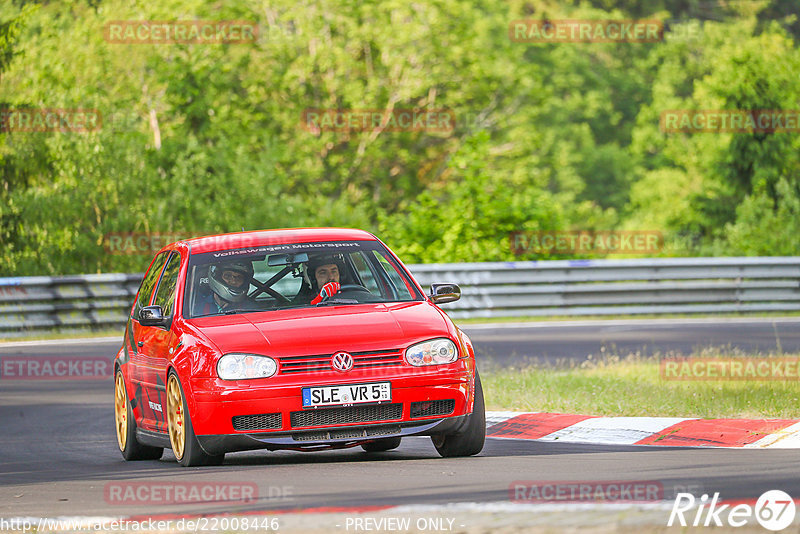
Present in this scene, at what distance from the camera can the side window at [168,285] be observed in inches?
397

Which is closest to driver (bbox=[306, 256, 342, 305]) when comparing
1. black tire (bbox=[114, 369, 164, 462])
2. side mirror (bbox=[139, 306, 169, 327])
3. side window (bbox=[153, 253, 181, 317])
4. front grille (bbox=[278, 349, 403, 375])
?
side window (bbox=[153, 253, 181, 317])

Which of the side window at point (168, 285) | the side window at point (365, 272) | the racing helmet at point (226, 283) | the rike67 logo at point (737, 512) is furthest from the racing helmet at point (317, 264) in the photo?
the rike67 logo at point (737, 512)

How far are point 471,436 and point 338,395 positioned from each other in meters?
1.00

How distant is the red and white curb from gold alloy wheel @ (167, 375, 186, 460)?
273 centimetres

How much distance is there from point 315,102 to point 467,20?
545cm

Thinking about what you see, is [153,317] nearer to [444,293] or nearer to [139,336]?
[139,336]

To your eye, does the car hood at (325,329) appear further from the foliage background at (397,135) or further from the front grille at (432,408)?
the foliage background at (397,135)

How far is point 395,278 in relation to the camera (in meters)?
10.3

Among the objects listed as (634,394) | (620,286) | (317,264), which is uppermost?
(317,264)

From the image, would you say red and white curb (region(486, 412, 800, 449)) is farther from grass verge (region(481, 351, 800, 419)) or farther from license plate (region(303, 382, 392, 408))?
license plate (region(303, 382, 392, 408))

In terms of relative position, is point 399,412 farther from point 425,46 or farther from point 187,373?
point 425,46

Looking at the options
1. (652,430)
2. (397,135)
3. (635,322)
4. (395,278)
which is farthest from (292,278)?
(397,135)

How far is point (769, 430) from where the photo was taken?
9.89 m

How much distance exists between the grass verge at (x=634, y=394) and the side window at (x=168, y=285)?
3.30 m
